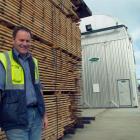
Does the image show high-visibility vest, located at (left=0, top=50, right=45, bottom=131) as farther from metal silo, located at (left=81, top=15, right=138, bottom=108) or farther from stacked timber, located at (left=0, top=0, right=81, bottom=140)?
metal silo, located at (left=81, top=15, right=138, bottom=108)

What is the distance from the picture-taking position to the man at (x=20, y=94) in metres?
2.43

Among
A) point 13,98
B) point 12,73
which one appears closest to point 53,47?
point 12,73

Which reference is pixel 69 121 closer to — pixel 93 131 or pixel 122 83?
pixel 93 131

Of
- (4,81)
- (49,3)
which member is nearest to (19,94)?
(4,81)

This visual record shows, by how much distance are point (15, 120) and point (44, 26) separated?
4.24m

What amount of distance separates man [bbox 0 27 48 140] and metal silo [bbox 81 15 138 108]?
14622 millimetres

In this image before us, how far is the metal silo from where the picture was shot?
16.9 m

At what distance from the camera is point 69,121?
24.9ft

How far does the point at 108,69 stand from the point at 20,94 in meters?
15.1

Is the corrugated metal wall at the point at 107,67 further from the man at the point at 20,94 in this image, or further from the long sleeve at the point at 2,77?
the long sleeve at the point at 2,77

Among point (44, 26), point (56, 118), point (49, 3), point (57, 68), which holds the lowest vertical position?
point (56, 118)

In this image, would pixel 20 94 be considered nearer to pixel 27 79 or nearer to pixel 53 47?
pixel 27 79

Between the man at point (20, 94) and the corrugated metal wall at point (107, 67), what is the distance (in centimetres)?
1462

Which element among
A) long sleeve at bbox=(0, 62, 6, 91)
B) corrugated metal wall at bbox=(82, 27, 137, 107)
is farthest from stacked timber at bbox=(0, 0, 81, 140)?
corrugated metal wall at bbox=(82, 27, 137, 107)
